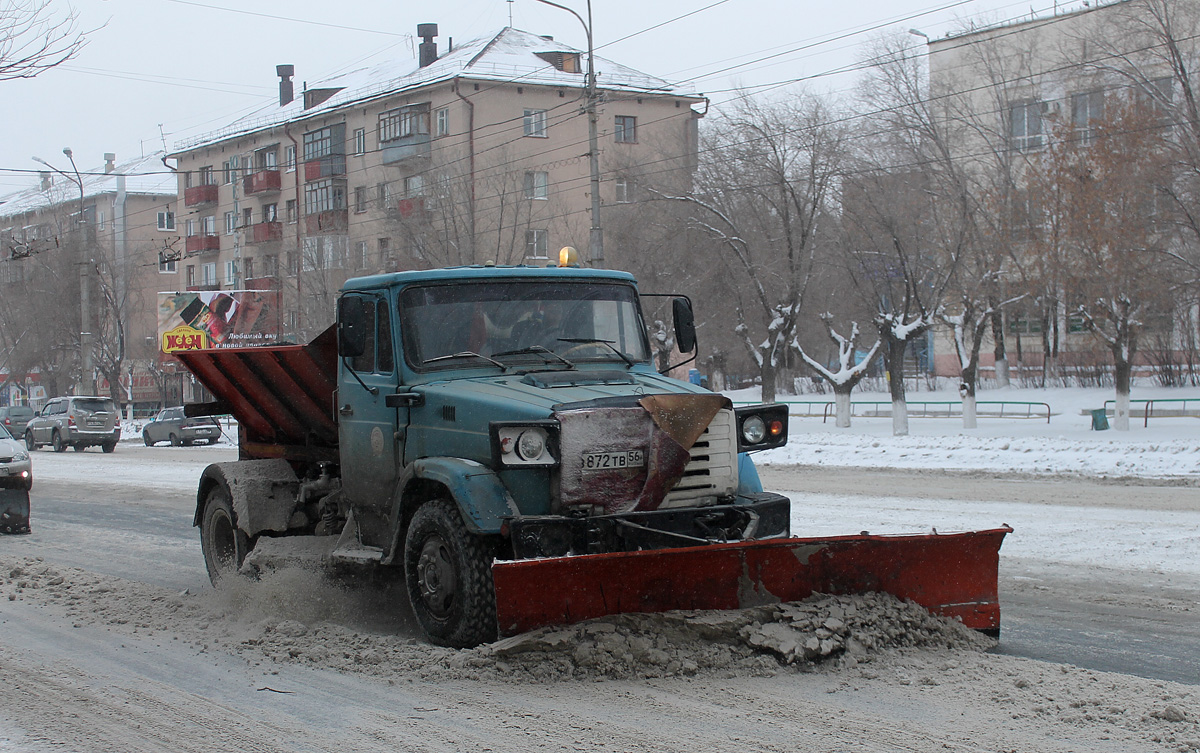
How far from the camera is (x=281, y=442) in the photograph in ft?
29.2

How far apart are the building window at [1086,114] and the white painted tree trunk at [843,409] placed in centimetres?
899

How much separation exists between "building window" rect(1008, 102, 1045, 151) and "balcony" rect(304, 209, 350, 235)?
1016 inches

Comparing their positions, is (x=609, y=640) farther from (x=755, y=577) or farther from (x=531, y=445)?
(x=531, y=445)

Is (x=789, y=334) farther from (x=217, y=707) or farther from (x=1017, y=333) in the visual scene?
(x=217, y=707)

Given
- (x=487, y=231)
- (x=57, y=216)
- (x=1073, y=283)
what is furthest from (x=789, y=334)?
(x=57, y=216)

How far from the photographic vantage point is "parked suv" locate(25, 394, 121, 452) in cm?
3572

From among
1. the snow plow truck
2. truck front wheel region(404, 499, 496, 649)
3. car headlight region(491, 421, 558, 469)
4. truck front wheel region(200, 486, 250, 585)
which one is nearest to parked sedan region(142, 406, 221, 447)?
truck front wheel region(200, 486, 250, 585)

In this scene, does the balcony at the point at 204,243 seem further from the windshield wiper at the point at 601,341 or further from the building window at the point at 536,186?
the windshield wiper at the point at 601,341

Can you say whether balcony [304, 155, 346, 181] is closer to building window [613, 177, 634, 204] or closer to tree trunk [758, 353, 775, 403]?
building window [613, 177, 634, 204]

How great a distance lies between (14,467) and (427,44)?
43313mm

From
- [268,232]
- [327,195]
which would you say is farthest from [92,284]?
[327,195]

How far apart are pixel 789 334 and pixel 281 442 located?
23.4m

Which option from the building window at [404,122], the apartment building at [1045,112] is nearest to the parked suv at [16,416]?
the building window at [404,122]

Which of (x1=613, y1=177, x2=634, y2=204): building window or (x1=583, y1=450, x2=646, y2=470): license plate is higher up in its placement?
(x1=613, y1=177, x2=634, y2=204): building window
